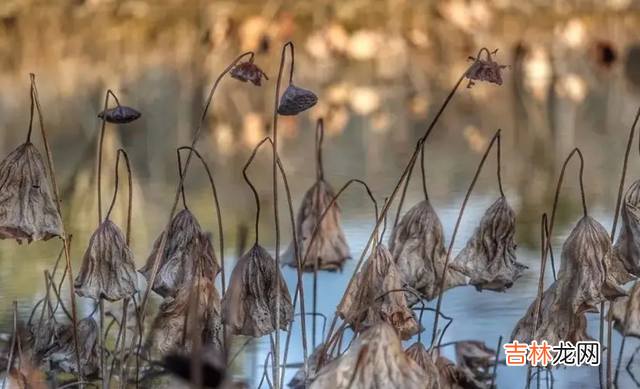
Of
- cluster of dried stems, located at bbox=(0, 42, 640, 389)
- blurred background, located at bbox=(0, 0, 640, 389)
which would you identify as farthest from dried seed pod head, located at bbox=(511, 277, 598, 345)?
blurred background, located at bbox=(0, 0, 640, 389)

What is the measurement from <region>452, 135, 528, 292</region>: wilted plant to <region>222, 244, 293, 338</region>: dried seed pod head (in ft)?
0.72

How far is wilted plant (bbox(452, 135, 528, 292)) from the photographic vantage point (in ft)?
3.10

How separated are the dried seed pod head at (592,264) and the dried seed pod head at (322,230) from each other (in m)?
0.42

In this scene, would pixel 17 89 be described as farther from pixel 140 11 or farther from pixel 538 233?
pixel 538 233

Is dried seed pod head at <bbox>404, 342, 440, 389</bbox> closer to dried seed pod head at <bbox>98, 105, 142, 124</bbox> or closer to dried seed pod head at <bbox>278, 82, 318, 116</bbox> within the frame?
dried seed pod head at <bbox>278, 82, 318, 116</bbox>

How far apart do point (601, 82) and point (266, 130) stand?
142 cm

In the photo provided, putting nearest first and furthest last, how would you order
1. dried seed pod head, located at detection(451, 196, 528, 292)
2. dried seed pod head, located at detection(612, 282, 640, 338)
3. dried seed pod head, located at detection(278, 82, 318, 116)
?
1. dried seed pod head, located at detection(278, 82, 318, 116)
2. dried seed pod head, located at detection(451, 196, 528, 292)
3. dried seed pod head, located at detection(612, 282, 640, 338)

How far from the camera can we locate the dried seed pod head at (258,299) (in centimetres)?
83

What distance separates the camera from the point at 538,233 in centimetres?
186

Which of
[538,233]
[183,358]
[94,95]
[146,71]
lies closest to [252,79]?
[183,358]

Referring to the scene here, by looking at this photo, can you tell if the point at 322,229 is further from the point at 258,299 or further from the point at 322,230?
the point at 258,299

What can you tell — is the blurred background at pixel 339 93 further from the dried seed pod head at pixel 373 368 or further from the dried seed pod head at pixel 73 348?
the dried seed pod head at pixel 373 368

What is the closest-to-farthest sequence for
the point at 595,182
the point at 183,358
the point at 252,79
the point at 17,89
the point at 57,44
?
the point at 183,358
the point at 252,79
the point at 595,182
the point at 17,89
the point at 57,44

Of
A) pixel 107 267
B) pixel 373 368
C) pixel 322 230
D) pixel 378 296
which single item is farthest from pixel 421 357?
pixel 322 230
